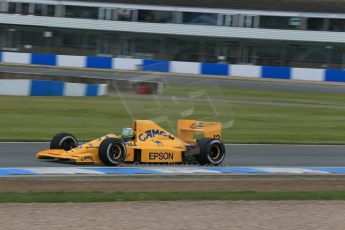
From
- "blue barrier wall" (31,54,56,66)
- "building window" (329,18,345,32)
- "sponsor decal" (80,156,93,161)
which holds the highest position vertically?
"building window" (329,18,345,32)

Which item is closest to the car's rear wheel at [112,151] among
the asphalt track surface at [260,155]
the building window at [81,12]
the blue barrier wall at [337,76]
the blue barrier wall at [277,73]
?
the asphalt track surface at [260,155]

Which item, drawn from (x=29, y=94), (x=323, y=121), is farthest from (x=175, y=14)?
(x=323, y=121)

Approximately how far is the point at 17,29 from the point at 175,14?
452 inches

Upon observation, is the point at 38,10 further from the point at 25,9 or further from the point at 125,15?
the point at 125,15

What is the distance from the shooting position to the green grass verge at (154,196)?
8570mm

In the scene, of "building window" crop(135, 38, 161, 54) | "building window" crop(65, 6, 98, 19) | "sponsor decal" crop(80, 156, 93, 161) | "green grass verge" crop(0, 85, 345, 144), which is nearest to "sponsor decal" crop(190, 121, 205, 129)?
"green grass verge" crop(0, 85, 345, 144)

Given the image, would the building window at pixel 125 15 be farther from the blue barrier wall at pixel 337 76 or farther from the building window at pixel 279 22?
the blue barrier wall at pixel 337 76

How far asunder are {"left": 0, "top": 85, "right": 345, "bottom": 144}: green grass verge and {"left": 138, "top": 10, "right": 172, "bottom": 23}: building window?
26140 mm

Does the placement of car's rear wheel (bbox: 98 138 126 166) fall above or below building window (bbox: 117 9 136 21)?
below

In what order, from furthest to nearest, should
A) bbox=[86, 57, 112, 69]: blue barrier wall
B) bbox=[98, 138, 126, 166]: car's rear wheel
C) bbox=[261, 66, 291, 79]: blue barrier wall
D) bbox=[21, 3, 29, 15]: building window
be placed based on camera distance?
1. bbox=[21, 3, 29, 15]: building window
2. bbox=[86, 57, 112, 69]: blue barrier wall
3. bbox=[261, 66, 291, 79]: blue barrier wall
4. bbox=[98, 138, 126, 166]: car's rear wheel

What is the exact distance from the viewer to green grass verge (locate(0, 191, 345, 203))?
857cm

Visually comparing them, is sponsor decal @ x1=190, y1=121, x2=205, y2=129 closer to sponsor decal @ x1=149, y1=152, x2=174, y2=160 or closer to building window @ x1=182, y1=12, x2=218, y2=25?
sponsor decal @ x1=149, y1=152, x2=174, y2=160

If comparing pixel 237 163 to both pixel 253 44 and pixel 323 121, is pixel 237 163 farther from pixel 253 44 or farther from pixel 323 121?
pixel 253 44

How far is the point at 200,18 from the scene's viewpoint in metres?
53.1
